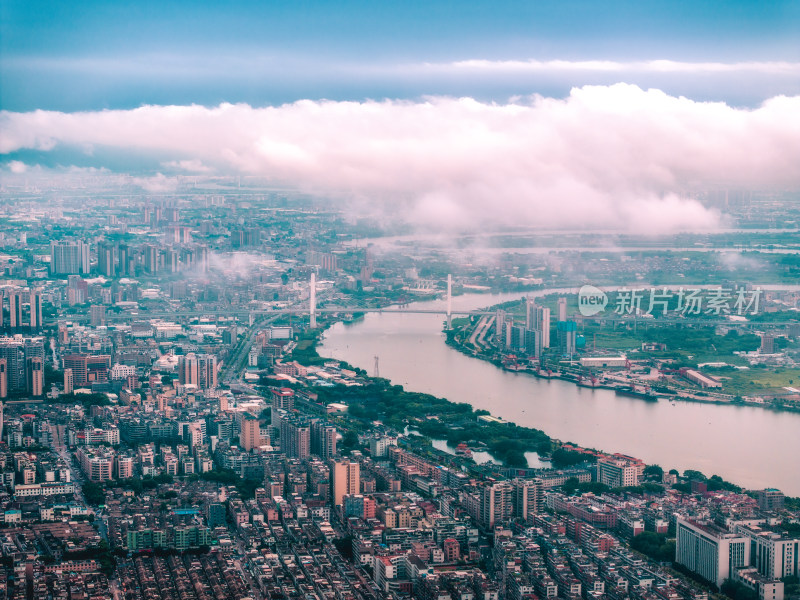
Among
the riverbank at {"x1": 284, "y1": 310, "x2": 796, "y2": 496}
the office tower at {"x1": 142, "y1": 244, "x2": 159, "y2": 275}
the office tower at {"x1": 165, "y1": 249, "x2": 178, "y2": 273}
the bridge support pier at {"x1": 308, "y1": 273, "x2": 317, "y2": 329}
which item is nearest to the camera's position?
the riverbank at {"x1": 284, "y1": 310, "x2": 796, "y2": 496}

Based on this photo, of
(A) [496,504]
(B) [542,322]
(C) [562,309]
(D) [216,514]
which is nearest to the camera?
(D) [216,514]

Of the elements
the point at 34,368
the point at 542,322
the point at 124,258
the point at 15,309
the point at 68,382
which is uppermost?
the point at 124,258

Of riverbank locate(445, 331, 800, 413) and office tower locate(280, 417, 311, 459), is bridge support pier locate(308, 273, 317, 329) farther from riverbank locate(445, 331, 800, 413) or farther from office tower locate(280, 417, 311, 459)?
office tower locate(280, 417, 311, 459)

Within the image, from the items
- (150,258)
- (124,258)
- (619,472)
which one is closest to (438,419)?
(619,472)

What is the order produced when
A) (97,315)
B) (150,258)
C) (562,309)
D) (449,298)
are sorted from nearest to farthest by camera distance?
(562,309) → (97,315) → (449,298) → (150,258)

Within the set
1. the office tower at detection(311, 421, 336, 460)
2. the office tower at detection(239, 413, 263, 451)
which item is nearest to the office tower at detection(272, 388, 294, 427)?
the office tower at detection(239, 413, 263, 451)

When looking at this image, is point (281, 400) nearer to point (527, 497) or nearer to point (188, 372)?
point (188, 372)

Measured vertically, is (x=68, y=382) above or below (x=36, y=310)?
below

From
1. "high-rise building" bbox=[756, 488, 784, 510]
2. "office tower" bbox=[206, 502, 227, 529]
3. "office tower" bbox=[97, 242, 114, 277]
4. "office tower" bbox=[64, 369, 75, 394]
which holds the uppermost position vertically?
"office tower" bbox=[97, 242, 114, 277]
